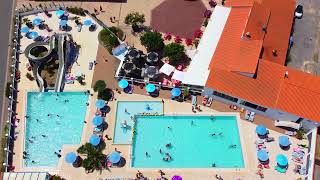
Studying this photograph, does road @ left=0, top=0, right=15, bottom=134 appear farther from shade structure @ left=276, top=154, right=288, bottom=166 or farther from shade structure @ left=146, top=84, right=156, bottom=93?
shade structure @ left=276, top=154, right=288, bottom=166

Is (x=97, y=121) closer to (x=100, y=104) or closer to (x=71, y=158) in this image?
(x=100, y=104)

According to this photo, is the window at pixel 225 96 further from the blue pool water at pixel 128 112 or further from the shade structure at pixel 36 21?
the shade structure at pixel 36 21

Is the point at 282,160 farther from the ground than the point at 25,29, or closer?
closer

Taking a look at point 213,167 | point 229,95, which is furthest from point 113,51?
point 213,167

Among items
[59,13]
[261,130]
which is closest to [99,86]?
[59,13]

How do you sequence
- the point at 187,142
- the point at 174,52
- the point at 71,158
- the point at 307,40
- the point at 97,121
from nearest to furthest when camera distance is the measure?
the point at 71,158 < the point at 187,142 < the point at 97,121 < the point at 174,52 < the point at 307,40

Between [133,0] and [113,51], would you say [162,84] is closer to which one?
[113,51]

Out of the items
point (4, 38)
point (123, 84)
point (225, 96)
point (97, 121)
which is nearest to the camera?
point (97, 121)

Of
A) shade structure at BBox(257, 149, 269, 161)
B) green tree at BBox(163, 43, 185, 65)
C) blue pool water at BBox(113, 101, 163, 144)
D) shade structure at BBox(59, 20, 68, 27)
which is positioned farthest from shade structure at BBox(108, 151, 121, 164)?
shade structure at BBox(59, 20, 68, 27)
